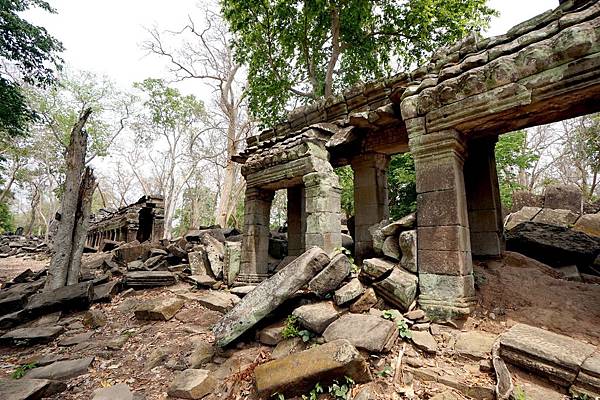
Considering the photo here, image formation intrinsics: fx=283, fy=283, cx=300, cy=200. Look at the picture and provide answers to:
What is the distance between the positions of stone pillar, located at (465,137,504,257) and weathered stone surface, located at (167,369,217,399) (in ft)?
13.9

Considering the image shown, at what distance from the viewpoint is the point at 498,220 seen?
457 cm

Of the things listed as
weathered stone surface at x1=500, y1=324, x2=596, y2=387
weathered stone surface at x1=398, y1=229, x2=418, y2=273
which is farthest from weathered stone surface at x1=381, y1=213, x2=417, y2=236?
weathered stone surface at x1=500, y1=324, x2=596, y2=387

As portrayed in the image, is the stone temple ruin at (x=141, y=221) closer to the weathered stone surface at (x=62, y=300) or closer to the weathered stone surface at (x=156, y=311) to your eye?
the weathered stone surface at (x=62, y=300)

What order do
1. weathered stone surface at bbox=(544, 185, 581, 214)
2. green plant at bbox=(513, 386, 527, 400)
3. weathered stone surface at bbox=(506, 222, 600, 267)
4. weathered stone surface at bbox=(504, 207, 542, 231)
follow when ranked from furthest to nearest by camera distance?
1. weathered stone surface at bbox=(544, 185, 581, 214)
2. weathered stone surface at bbox=(504, 207, 542, 231)
3. weathered stone surface at bbox=(506, 222, 600, 267)
4. green plant at bbox=(513, 386, 527, 400)

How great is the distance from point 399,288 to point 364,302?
474 mm

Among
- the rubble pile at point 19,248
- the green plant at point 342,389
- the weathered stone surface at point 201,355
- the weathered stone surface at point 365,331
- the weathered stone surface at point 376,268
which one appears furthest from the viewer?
the rubble pile at point 19,248

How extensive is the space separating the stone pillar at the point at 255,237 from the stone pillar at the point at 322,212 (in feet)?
6.47

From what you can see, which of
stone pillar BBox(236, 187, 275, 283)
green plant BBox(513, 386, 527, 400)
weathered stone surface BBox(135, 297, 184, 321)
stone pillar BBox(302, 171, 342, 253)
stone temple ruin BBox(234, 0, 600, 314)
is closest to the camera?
→ green plant BBox(513, 386, 527, 400)

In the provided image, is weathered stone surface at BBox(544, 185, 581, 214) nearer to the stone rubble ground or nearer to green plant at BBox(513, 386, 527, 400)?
the stone rubble ground

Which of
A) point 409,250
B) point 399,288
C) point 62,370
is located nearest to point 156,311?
point 62,370

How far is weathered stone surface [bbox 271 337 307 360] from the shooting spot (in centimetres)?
319

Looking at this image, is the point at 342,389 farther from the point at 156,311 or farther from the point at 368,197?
the point at 368,197

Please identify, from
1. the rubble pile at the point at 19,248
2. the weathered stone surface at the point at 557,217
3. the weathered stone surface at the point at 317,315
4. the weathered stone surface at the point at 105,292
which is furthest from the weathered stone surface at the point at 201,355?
the rubble pile at the point at 19,248

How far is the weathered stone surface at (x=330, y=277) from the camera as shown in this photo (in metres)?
3.69
